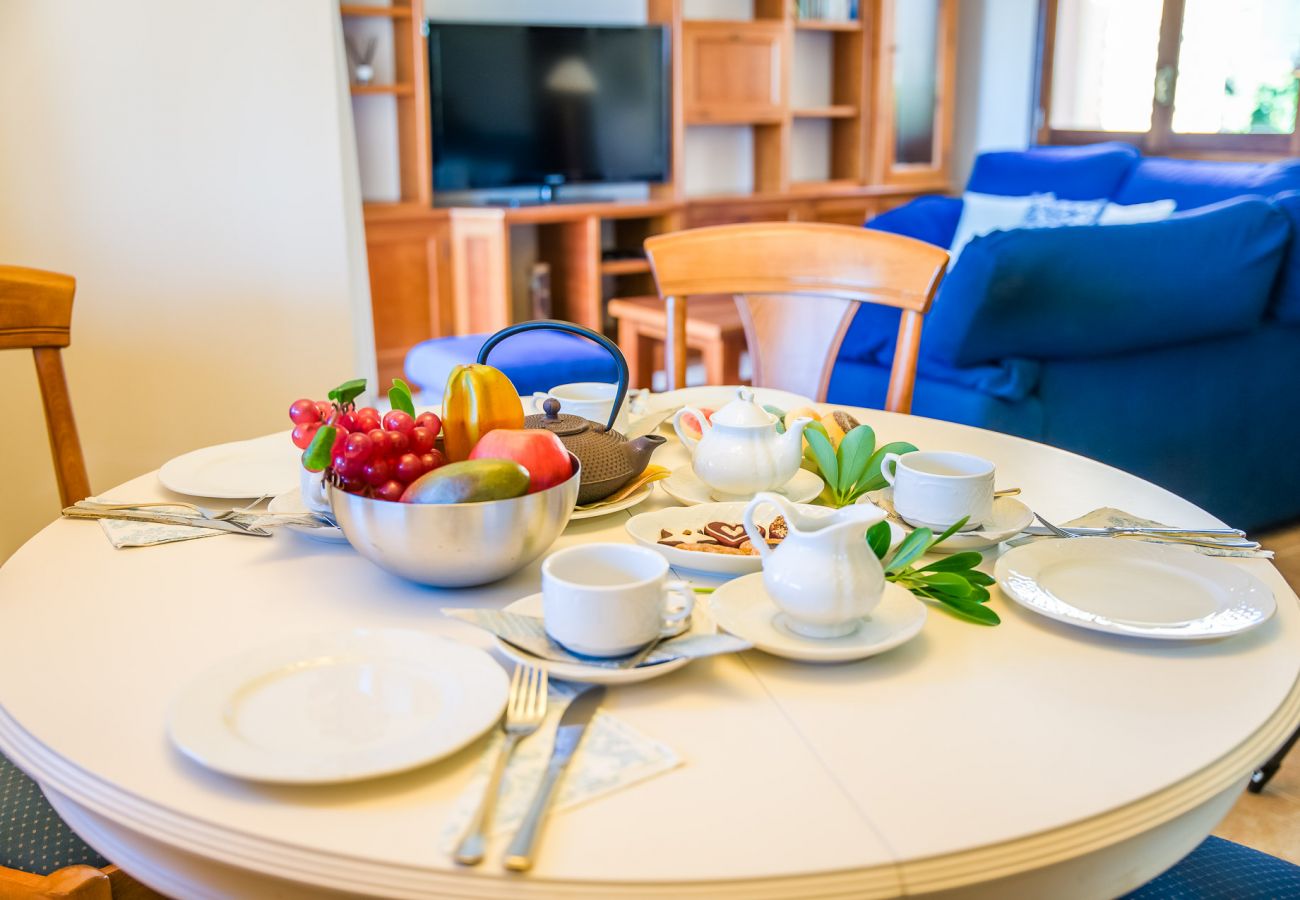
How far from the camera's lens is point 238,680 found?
2.63 feet

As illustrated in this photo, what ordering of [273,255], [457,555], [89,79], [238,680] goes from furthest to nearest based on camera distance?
[273,255] → [89,79] → [457,555] → [238,680]

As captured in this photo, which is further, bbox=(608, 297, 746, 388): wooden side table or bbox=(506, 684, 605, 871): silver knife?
bbox=(608, 297, 746, 388): wooden side table

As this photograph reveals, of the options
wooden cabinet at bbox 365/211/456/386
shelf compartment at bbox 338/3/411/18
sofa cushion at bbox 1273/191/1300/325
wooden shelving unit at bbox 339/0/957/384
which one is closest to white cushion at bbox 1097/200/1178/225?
sofa cushion at bbox 1273/191/1300/325

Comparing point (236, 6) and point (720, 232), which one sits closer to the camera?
point (720, 232)

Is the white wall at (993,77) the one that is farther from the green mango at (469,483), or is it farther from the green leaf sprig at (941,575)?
the green mango at (469,483)

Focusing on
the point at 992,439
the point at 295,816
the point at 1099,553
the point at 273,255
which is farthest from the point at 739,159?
the point at 295,816

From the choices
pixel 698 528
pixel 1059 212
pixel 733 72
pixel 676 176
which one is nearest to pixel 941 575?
pixel 698 528

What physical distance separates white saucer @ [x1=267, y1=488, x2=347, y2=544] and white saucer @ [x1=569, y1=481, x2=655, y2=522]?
0.23 meters

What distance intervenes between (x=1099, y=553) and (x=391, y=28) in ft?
14.0

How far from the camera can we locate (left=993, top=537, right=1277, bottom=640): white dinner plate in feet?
3.00

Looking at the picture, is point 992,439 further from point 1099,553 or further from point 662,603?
point 662,603

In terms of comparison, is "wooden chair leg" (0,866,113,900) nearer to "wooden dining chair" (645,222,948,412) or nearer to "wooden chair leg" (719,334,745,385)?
"wooden dining chair" (645,222,948,412)

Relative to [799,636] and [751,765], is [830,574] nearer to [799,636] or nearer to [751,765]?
[799,636]

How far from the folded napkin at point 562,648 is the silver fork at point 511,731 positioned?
22 millimetres
